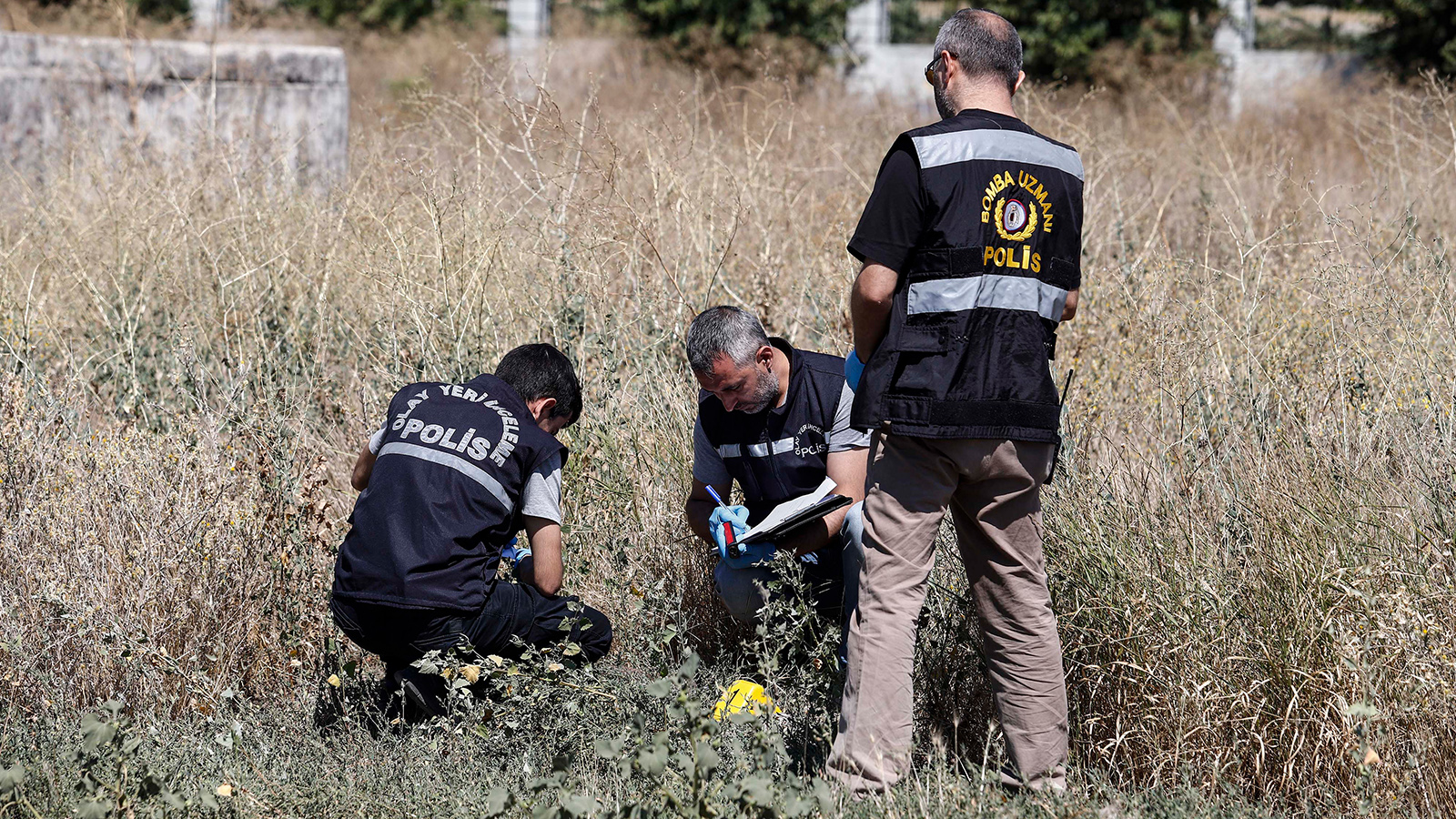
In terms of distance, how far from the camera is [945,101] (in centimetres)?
281

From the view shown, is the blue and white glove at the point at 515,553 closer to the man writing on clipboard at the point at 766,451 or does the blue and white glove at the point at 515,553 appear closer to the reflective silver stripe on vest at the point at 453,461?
the reflective silver stripe on vest at the point at 453,461

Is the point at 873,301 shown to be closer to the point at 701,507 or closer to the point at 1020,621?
the point at 1020,621

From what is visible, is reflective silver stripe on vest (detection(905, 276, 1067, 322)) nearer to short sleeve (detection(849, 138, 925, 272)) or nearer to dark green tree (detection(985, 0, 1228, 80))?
short sleeve (detection(849, 138, 925, 272))

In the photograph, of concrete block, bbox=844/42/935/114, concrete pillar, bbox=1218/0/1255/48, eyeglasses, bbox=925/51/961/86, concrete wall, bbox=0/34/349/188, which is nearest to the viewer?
eyeglasses, bbox=925/51/961/86

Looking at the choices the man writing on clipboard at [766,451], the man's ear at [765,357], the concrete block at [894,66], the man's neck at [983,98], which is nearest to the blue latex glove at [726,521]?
the man writing on clipboard at [766,451]

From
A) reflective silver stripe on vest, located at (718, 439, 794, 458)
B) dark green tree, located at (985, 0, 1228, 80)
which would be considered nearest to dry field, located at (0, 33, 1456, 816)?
reflective silver stripe on vest, located at (718, 439, 794, 458)

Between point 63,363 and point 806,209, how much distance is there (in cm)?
373

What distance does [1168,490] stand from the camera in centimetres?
339

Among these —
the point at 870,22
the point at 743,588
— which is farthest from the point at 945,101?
the point at 870,22

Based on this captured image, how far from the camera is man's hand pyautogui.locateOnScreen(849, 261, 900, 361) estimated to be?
2684 mm

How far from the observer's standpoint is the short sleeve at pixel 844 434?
3.52 m

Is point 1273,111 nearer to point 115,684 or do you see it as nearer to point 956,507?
point 956,507

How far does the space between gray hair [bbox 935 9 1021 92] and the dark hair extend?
1.46 m

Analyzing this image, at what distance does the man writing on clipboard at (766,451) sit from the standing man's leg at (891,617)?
1.79 ft
